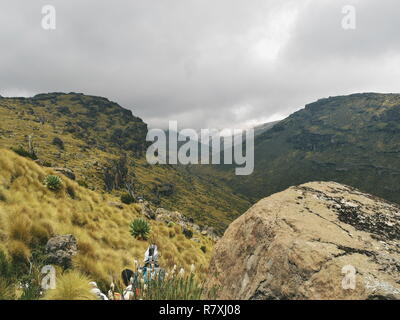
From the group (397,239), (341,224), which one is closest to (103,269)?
(341,224)

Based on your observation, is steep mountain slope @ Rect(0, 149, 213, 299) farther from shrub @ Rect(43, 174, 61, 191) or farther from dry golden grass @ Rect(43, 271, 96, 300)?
dry golden grass @ Rect(43, 271, 96, 300)

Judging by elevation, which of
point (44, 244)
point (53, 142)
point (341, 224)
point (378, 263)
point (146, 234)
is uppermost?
point (53, 142)

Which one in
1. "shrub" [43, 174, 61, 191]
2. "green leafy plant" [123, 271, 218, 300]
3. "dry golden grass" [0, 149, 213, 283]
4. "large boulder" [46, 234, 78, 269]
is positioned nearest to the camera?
"green leafy plant" [123, 271, 218, 300]

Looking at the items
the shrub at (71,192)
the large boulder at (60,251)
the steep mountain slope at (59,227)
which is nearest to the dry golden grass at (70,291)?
the steep mountain slope at (59,227)

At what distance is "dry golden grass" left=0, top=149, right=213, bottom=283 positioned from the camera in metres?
7.74

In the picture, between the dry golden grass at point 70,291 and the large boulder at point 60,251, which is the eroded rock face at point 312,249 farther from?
the large boulder at point 60,251

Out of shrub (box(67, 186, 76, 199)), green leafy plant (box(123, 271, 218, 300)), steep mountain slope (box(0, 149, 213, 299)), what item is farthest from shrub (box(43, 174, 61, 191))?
green leafy plant (box(123, 271, 218, 300))

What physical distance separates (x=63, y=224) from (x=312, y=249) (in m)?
9.62

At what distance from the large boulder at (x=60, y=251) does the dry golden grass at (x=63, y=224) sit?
13.8 inches

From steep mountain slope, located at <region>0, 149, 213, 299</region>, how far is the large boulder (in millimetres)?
222
